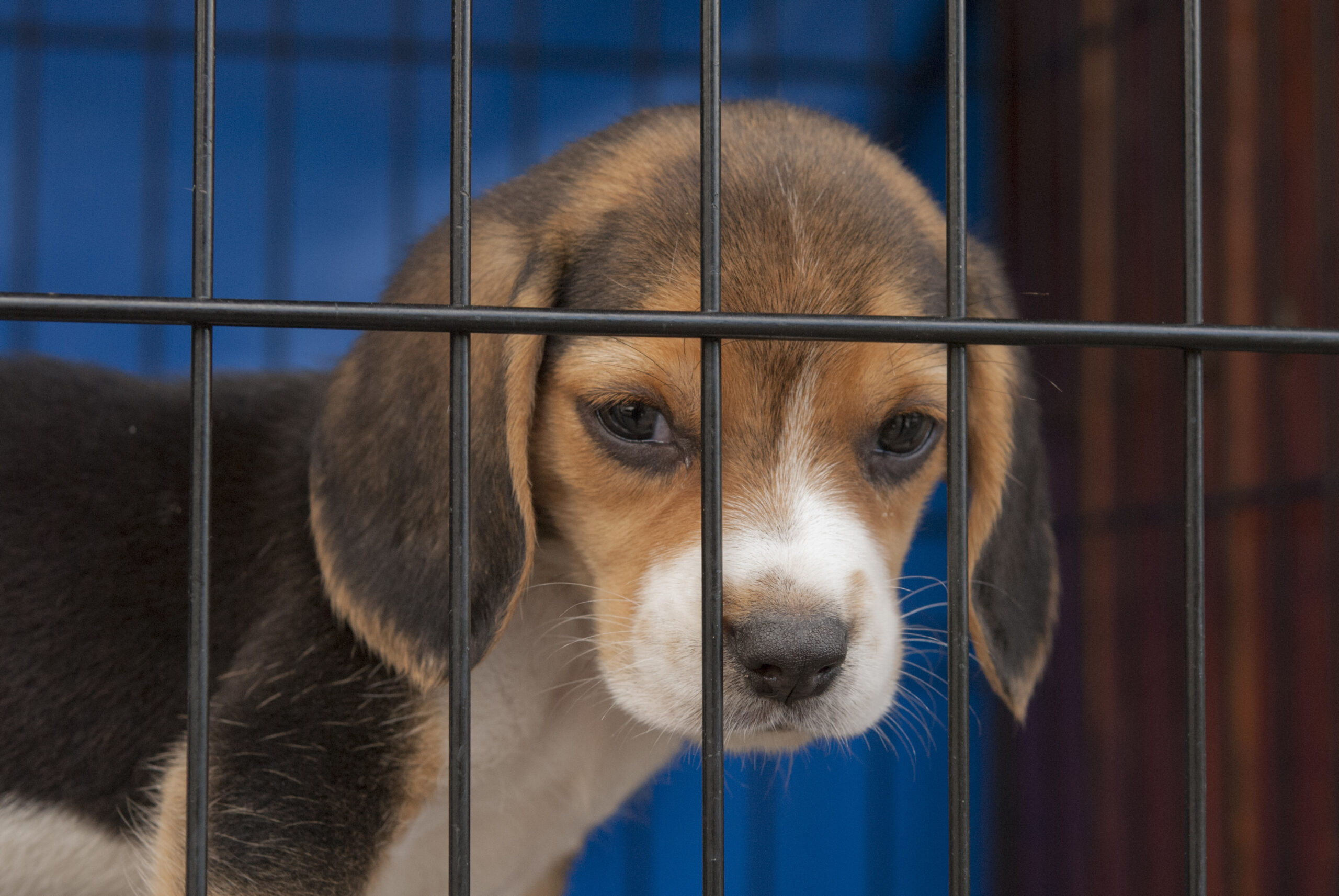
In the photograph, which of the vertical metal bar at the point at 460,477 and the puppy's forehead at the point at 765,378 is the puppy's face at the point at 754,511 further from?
the vertical metal bar at the point at 460,477

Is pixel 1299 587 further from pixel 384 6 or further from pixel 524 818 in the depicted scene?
pixel 384 6

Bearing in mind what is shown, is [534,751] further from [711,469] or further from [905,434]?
[711,469]

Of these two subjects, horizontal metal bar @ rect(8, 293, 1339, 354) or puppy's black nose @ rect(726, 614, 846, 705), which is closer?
horizontal metal bar @ rect(8, 293, 1339, 354)

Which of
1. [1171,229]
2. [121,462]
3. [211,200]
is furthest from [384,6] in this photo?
[211,200]

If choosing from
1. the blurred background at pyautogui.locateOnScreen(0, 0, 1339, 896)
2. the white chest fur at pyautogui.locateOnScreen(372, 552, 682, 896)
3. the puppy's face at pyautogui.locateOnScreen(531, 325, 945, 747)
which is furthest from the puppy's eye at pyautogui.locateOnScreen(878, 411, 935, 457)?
the blurred background at pyautogui.locateOnScreen(0, 0, 1339, 896)

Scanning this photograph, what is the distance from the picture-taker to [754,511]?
1.47 meters

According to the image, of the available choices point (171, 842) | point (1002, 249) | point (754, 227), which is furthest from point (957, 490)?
point (1002, 249)

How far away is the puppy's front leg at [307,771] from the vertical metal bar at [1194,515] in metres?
0.88

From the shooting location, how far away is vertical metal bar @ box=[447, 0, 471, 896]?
1.08 metres

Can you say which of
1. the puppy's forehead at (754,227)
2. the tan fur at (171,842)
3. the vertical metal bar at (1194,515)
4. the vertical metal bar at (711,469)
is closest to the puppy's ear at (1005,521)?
the puppy's forehead at (754,227)

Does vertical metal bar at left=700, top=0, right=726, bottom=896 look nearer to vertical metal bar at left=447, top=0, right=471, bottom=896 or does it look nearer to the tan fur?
vertical metal bar at left=447, top=0, right=471, bottom=896

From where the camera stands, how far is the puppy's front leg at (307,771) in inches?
60.4

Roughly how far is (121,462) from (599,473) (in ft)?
2.64

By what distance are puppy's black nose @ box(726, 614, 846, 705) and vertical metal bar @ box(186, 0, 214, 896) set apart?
518 millimetres
